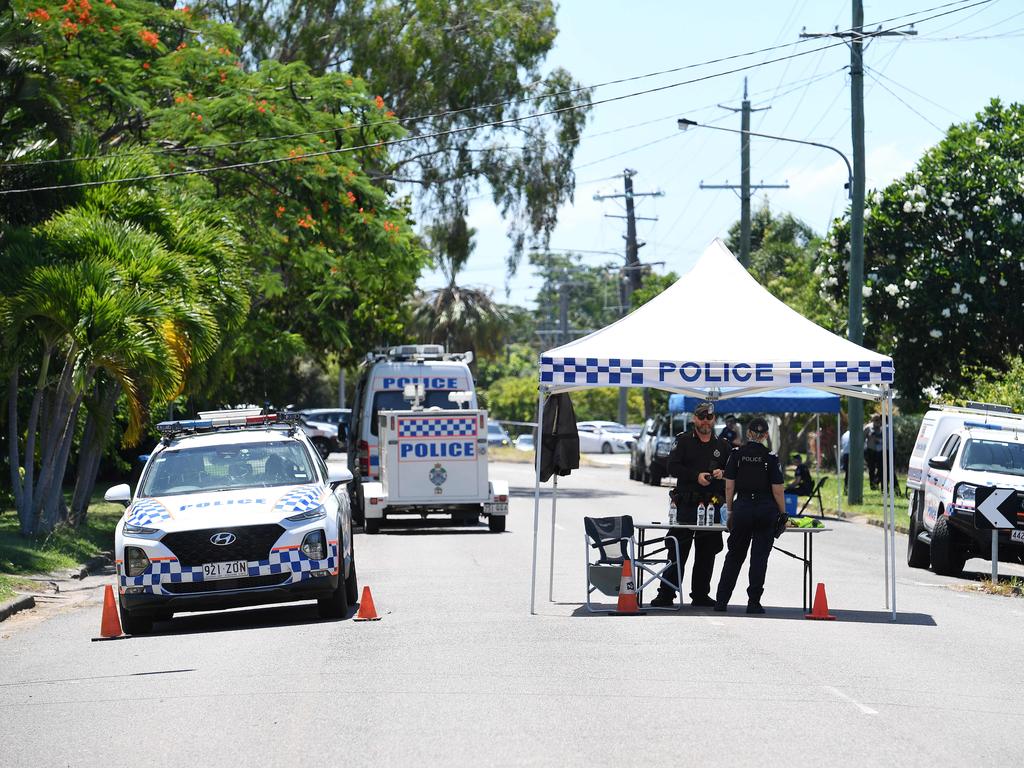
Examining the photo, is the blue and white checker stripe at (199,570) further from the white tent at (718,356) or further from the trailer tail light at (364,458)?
the trailer tail light at (364,458)

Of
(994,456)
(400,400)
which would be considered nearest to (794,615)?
(994,456)

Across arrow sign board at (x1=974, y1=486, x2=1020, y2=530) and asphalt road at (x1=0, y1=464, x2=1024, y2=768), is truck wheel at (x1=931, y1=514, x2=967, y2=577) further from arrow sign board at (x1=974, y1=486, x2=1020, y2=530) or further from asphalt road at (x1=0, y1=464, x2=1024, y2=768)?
asphalt road at (x1=0, y1=464, x2=1024, y2=768)

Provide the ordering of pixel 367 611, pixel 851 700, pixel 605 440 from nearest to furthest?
pixel 851 700, pixel 367 611, pixel 605 440

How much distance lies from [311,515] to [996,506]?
8.45m

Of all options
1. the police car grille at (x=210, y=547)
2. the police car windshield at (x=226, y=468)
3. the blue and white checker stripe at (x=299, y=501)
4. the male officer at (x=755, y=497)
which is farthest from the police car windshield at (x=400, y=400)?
the police car grille at (x=210, y=547)

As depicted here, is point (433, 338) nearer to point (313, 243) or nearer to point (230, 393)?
point (230, 393)

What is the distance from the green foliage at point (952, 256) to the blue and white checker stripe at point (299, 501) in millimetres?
23473

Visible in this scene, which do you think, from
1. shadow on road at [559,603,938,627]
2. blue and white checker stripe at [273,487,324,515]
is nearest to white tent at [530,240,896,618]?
shadow on road at [559,603,938,627]

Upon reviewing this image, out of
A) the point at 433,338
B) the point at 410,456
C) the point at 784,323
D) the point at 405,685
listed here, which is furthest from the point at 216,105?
the point at 433,338

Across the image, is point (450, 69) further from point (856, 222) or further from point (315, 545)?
point (315, 545)

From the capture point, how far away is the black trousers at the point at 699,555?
14516 mm

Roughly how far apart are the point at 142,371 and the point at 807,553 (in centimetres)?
892

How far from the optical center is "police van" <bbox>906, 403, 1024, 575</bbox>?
1861 centimetres

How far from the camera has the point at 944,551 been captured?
62.2 ft
